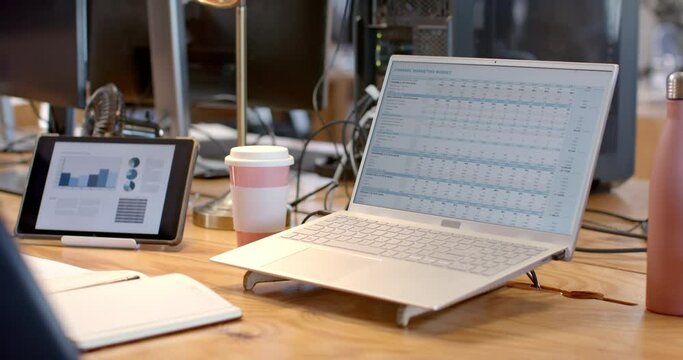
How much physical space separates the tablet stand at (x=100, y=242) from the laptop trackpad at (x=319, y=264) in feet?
0.99

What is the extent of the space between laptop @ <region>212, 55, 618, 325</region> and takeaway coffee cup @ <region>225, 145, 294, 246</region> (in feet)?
0.23

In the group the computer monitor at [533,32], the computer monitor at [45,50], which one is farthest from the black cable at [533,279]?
the computer monitor at [45,50]

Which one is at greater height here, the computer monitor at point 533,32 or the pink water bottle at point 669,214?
the computer monitor at point 533,32

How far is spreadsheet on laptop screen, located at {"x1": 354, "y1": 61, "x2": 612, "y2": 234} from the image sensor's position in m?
1.06

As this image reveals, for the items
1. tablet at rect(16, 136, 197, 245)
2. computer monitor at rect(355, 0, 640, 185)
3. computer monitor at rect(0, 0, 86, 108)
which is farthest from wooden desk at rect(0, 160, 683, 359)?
computer monitor at rect(0, 0, 86, 108)

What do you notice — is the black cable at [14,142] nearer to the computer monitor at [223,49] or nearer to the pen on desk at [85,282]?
the computer monitor at [223,49]

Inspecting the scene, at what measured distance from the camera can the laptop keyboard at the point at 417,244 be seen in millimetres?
1012

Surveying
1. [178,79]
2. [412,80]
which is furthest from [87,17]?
[412,80]

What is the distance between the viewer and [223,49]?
6.21 ft

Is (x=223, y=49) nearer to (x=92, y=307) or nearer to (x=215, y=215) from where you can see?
(x=215, y=215)

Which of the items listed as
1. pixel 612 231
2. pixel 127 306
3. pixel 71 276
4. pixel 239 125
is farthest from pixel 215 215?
pixel 612 231

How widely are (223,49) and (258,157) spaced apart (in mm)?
738

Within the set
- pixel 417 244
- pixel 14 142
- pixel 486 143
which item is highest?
pixel 486 143

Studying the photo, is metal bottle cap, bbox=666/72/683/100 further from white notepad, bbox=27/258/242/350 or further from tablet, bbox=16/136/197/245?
tablet, bbox=16/136/197/245
